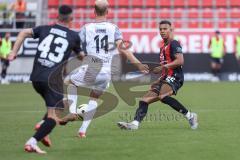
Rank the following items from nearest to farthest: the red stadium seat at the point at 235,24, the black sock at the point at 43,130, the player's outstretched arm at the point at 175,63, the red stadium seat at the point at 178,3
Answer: the black sock at the point at 43,130
the player's outstretched arm at the point at 175,63
the red stadium seat at the point at 235,24
the red stadium seat at the point at 178,3

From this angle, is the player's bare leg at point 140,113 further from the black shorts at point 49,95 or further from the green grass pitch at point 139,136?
the black shorts at point 49,95

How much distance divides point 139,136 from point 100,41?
1.73 metres

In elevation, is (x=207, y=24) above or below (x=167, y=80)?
below

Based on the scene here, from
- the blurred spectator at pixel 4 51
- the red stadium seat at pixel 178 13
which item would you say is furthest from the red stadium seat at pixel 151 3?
the blurred spectator at pixel 4 51

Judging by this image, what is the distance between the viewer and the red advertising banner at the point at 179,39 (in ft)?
98.5

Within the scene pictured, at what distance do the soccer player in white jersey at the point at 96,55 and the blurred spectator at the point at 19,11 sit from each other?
2043 cm

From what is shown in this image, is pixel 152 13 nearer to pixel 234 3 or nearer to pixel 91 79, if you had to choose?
pixel 234 3

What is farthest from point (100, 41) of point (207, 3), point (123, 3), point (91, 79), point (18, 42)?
point (207, 3)

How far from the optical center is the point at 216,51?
1171 inches

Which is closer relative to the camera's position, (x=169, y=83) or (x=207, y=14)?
(x=169, y=83)

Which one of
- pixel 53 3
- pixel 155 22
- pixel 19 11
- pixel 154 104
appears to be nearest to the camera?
pixel 154 104

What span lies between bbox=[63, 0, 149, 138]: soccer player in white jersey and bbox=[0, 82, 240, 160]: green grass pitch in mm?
739

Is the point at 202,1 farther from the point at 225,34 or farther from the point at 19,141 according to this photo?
the point at 19,141

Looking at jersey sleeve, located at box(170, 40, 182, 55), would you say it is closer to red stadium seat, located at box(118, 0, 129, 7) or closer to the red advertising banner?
the red advertising banner
